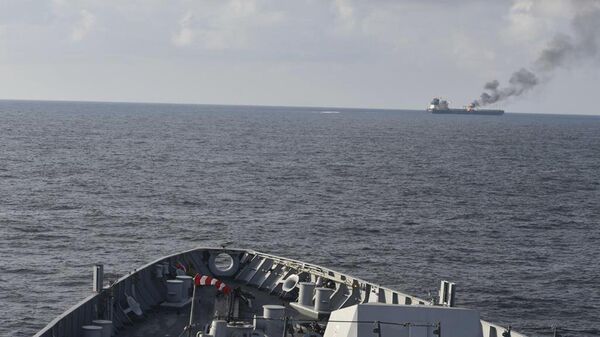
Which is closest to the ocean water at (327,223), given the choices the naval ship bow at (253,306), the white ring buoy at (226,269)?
the white ring buoy at (226,269)

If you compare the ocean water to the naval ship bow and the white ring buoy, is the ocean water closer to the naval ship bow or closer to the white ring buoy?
the white ring buoy

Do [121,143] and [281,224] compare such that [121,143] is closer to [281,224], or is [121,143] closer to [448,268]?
[281,224]

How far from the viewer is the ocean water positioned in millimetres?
57375

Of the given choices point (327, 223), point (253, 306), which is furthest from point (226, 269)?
point (327, 223)

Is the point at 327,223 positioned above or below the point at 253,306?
below

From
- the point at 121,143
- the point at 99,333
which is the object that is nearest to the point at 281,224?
the point at 99,333

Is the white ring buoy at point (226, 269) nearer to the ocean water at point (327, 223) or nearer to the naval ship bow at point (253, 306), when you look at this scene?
the naval ship bow at point (253, 306)

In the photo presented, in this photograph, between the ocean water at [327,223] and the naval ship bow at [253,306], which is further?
the ocean water at [327,223]

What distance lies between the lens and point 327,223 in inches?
3270

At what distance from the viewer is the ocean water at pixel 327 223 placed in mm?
57375

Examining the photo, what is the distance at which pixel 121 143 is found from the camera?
7466 inches

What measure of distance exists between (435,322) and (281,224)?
59.3m

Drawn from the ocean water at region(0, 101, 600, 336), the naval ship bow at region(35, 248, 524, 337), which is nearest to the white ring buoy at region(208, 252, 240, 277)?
the naval ship bow at region(35, 248, 524, 337)

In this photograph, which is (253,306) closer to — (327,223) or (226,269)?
(226,269)
